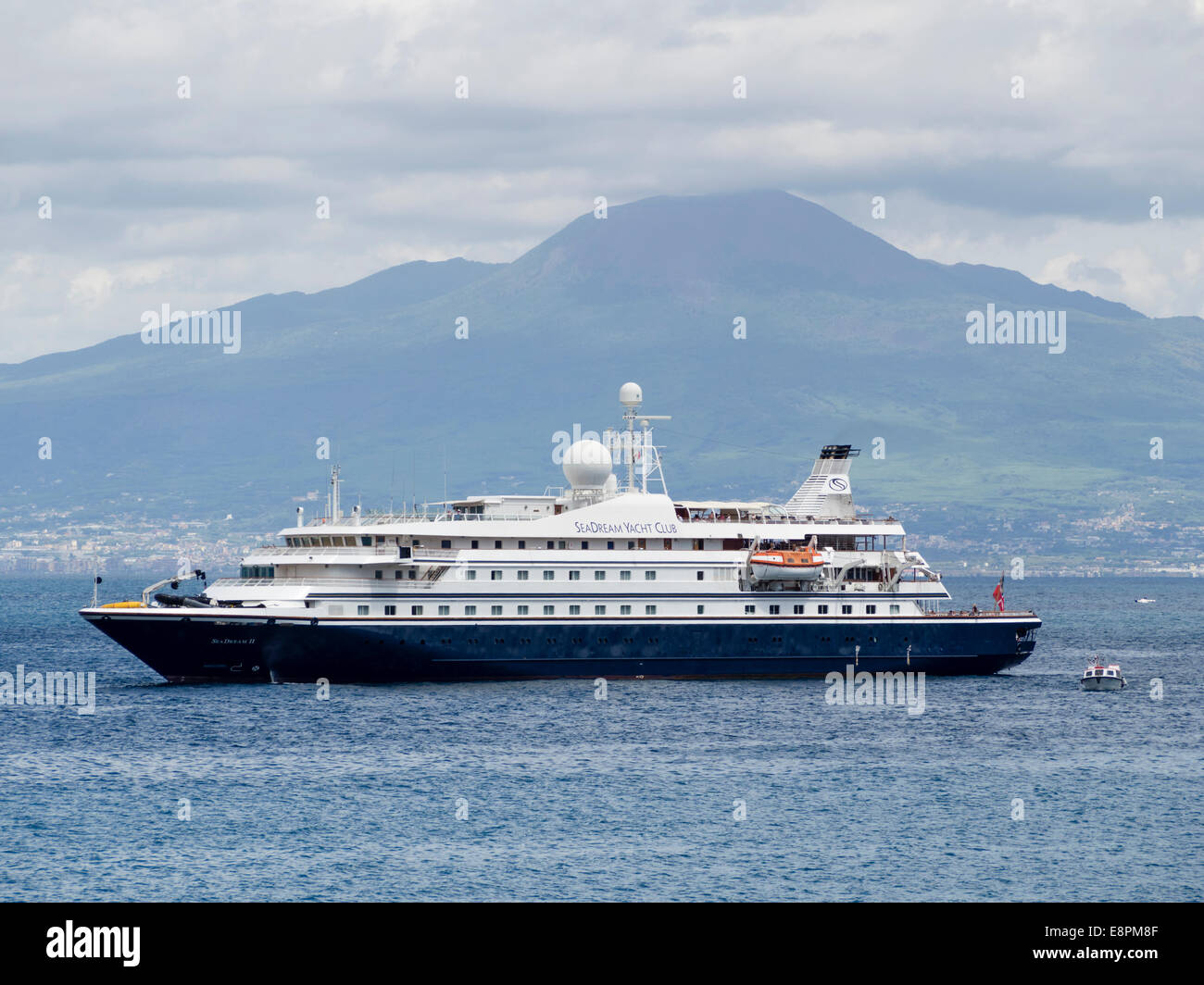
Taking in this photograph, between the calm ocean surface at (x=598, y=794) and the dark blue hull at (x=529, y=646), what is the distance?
1.01 m

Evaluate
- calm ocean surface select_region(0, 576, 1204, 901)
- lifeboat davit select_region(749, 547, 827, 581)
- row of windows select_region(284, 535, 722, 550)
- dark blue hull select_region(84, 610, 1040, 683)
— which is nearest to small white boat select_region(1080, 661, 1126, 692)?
calm ocean surface select_region(0, 576, 1204, 901)

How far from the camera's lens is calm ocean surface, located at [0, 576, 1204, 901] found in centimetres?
3497

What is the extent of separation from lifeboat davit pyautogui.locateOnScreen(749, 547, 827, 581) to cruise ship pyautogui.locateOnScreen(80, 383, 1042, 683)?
3.2 inches

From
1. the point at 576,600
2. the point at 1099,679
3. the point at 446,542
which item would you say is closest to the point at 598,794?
the point at 576,600

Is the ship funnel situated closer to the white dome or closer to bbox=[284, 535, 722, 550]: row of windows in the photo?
bbox=[284, 535, 722, 550]: row of windows

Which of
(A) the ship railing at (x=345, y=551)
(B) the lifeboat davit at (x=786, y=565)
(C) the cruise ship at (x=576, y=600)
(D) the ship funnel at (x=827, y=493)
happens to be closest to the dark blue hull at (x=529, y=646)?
(C) the cruise ship at (x=576, y=600)

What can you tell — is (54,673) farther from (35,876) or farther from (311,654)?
(35,876)

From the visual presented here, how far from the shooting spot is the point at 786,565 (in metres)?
65.7

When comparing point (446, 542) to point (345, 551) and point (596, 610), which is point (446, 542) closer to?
Result: point (345, 551)

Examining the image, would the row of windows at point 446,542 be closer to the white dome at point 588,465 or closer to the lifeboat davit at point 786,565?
the lifeboat davit at point 786,565

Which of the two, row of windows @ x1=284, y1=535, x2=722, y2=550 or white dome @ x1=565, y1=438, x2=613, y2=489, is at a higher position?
white dome @ x1=565, y1=438, x2=613, y2=489
